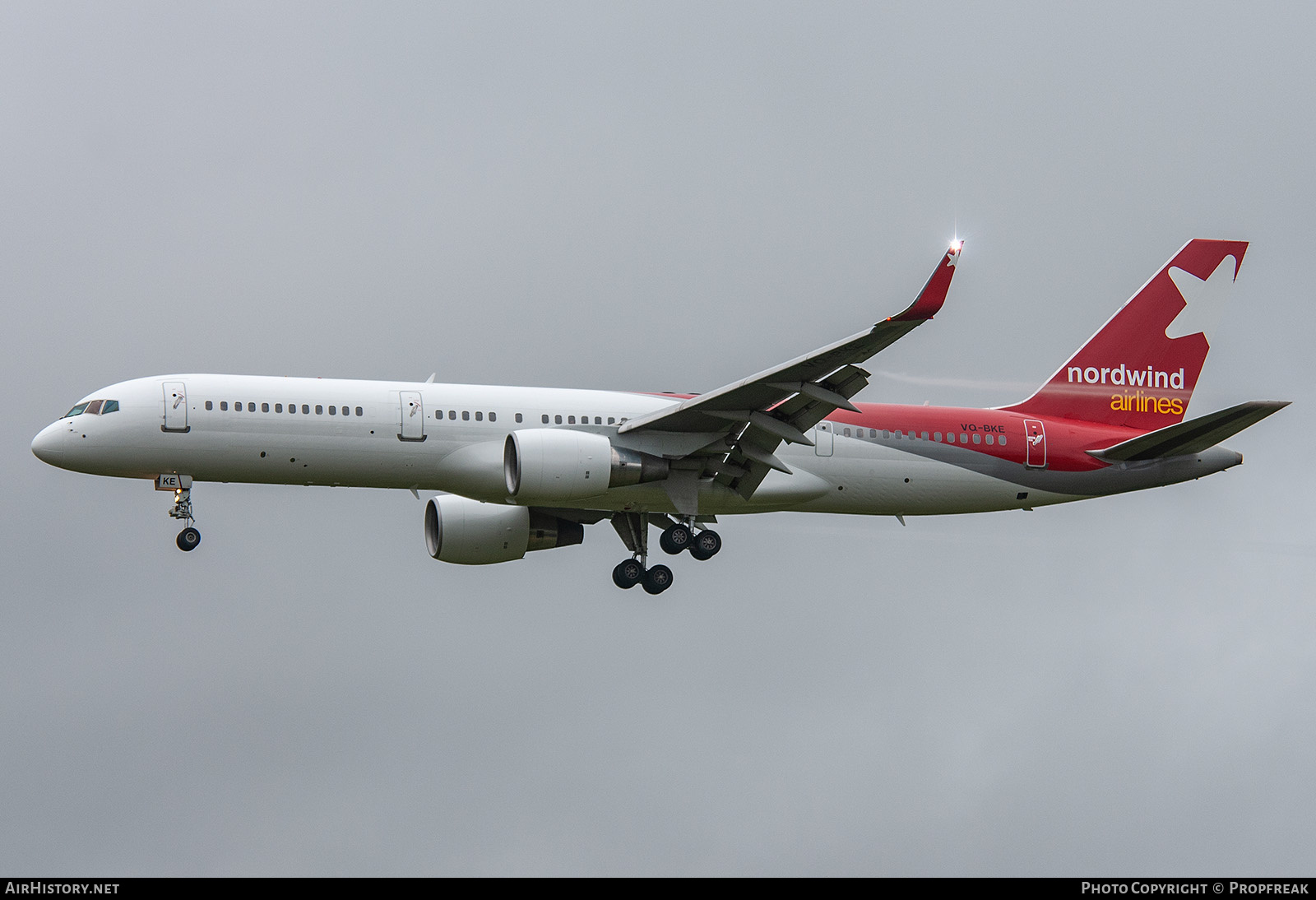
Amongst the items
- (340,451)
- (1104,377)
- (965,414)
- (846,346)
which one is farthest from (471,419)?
(1104,377)

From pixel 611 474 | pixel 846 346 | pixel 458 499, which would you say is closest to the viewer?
pixel 846 346

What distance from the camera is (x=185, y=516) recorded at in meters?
37.2

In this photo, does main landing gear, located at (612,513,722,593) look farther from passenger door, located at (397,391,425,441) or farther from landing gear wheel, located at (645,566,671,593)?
passenger door, located at (397,391,425,441)

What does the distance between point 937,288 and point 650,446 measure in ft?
31.5

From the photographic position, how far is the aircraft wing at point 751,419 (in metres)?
33.9

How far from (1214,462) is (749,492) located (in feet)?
39.6

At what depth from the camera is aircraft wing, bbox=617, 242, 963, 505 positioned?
111ft

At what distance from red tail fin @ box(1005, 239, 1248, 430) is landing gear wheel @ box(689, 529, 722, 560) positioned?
8878 millimetres

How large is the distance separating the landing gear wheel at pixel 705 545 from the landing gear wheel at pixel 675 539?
202 millimetres

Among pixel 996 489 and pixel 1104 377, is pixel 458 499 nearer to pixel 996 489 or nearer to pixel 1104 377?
pixel 996 489

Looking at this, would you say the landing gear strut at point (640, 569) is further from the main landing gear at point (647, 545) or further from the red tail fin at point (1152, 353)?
the red tail fin at point (1152, 353)

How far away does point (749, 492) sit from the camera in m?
38.9

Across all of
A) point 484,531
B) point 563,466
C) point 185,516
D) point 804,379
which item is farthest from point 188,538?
point 804,379

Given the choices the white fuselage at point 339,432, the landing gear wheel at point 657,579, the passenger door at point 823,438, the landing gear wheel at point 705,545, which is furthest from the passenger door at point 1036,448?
the landing gear wheel at point 657,579
